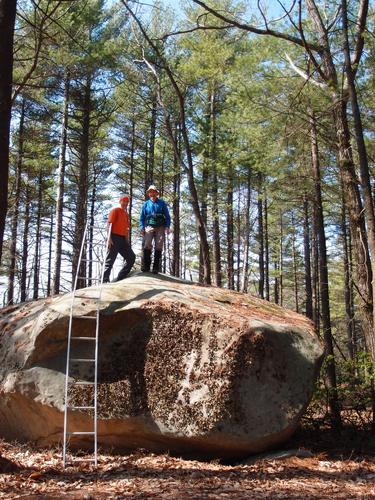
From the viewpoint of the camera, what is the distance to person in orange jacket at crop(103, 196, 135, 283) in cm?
911

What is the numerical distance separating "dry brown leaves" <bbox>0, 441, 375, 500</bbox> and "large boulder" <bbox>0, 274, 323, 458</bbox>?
0.40 meters

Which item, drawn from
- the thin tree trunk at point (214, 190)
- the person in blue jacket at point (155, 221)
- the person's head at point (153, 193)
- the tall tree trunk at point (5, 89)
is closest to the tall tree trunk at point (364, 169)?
the person in blue jacket at point (155, 221)

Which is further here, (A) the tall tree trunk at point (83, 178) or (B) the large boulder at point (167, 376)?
(A) the tall tree trunk at point (83, 178)

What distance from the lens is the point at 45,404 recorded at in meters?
6.93

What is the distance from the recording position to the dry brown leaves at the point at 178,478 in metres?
4.99

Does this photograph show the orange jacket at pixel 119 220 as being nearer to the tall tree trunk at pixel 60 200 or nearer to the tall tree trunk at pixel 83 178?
the tall tree trunk at pixel 83 178

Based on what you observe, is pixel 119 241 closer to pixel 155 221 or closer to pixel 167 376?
pixel 155 221

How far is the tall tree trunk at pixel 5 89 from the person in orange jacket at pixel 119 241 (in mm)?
3103

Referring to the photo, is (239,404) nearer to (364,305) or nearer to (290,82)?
(364,305)

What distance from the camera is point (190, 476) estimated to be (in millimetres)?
5781

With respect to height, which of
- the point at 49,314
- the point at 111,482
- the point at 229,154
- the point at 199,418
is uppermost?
the point at 229,154

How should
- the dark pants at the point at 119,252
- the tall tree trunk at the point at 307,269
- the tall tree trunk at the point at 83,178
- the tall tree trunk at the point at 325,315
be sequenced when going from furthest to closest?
the tall tree trunk at the point at 307,269 → the tall tree trunk at the point at 83,178 → the dark pants at the point at 119,252 → the tall tree trunk at the point at 325,315

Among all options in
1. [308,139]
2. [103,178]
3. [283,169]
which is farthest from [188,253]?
[308,139]

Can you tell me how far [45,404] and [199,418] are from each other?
2.34 metres
